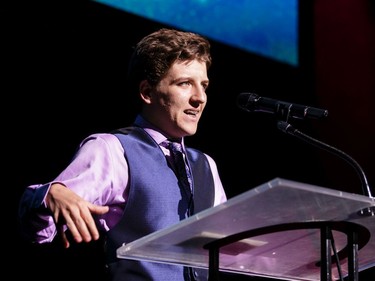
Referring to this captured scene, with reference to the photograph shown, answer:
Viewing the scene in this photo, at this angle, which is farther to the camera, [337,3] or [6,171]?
[337,3]

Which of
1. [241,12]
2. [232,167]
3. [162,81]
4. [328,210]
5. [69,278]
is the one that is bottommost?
[69,278]

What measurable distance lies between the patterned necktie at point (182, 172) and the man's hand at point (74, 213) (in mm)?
577

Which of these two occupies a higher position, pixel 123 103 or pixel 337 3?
pixel 337 3

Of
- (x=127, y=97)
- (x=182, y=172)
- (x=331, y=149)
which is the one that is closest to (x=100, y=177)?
(x=182, y=172)

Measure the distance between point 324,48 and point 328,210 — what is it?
287 cm

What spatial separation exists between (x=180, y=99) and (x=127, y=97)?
1.10 m

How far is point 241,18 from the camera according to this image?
12.0ft

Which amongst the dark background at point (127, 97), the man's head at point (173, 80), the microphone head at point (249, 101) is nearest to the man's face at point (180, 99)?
the man's head at point (173, 80)

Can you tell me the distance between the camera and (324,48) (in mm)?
4137

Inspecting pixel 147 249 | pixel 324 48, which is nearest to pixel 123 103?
pixel 324 48

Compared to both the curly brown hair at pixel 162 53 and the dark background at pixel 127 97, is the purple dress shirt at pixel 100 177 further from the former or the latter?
the dark background at pixel 127 97

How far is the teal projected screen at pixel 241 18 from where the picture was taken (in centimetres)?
318

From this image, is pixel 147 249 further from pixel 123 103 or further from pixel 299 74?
pixel 299 74

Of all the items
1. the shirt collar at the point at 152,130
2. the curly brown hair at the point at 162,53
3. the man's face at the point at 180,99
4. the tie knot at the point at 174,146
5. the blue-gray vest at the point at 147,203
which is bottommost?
the blue-gray vest at the point at 147,203
